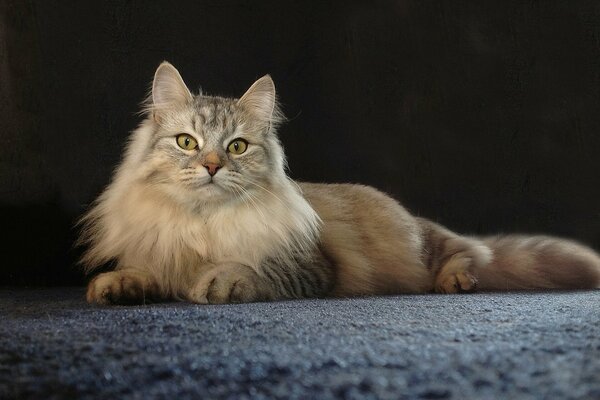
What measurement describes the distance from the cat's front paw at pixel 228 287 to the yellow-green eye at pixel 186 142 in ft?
1.26

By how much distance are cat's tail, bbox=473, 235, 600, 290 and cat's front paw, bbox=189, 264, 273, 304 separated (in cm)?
93

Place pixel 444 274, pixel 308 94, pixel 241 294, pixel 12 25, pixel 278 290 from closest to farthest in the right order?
pixel 241 294 → pixel 278 290 → pixel 444 274 → pixel 12 25 → pixel 308 94

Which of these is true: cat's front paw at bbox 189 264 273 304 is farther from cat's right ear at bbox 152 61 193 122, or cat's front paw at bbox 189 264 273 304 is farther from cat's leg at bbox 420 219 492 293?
cat's leg at bbox 420 219 492 293

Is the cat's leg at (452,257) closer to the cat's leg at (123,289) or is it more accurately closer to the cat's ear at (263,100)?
the cat's ear at (263,100)

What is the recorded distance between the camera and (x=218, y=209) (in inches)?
77.5

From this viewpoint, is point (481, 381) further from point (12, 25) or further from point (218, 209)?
point (12, 25)

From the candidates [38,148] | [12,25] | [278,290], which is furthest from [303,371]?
[12,25]

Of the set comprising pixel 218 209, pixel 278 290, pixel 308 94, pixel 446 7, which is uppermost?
pixel 446 7

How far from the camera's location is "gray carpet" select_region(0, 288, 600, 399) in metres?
0.79

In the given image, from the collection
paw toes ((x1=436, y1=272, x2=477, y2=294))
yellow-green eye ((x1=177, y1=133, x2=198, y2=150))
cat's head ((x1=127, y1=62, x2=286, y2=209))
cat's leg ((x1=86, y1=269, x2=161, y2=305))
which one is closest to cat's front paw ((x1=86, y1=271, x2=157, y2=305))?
cat's leg ((x1=86, y1=269, x2=161, y2=305))

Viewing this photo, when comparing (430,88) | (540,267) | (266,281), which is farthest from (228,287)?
(430,88)

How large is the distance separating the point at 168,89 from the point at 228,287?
0.72 metres

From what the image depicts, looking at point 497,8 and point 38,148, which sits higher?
point 497,8

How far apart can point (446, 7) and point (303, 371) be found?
232 cm
